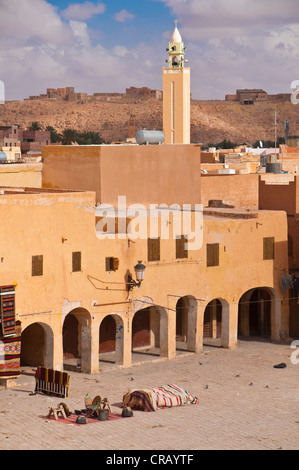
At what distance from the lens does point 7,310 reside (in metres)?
26.7

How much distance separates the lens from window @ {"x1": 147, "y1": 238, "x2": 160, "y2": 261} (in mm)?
29953

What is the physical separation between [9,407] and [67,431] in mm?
2701

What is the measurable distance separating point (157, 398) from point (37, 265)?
493cm

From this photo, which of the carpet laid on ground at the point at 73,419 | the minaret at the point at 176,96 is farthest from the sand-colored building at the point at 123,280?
the minaret at the point at 176,96

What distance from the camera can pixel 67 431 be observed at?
2295 centimetres

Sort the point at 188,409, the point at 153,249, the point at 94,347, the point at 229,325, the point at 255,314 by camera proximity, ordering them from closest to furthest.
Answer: the point at 188,409 < the point at 94,347 < the point at 153,249 < the point at 229,325 < the point at 255,314

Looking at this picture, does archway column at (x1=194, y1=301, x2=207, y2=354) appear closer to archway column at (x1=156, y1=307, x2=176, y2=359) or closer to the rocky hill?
archway column at (x1=156, y1=307, x2=176, y2=359)

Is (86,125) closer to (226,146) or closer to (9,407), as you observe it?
(226,146)

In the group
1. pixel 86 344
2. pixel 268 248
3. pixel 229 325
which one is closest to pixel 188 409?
pixel 86 344

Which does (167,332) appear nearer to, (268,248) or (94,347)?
(94,347)

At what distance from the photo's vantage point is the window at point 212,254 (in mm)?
31328

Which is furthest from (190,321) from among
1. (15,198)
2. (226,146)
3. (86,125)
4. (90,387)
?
(86,125)

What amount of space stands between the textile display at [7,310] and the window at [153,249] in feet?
16.0

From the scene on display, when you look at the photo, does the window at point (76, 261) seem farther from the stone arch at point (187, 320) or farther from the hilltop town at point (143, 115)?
the hilltop town at point (143, 115)
